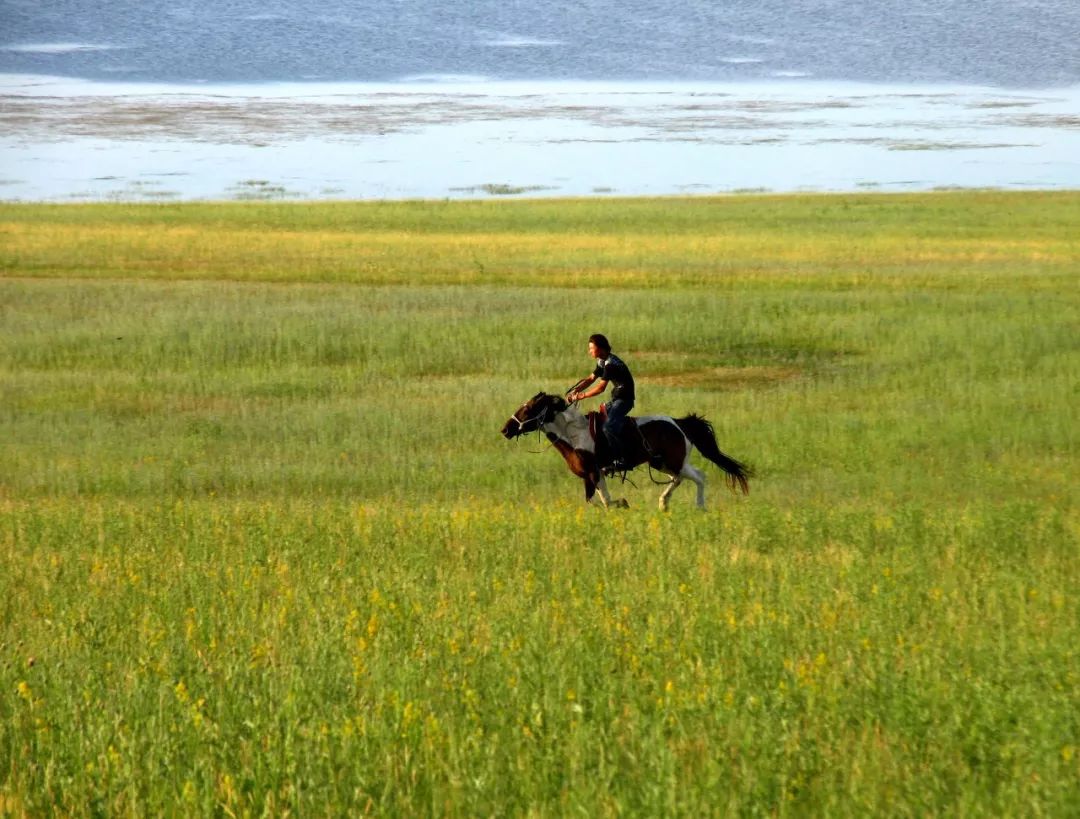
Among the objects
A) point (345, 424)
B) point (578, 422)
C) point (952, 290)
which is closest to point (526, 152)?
point (952, 290)

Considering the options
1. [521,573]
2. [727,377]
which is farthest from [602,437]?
[727,377]

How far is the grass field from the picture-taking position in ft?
22.7

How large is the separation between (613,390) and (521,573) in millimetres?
3297

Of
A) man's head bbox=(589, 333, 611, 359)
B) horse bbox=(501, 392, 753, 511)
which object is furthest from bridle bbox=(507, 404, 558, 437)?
man's head bbox=(589, 333, 611, 359)

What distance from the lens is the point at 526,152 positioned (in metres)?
123

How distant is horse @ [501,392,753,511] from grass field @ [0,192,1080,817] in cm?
66

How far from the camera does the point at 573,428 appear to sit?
48.9ft

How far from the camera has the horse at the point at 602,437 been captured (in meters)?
14.7

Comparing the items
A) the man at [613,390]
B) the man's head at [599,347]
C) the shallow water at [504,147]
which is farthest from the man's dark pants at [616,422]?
the shallow water at [504,147]

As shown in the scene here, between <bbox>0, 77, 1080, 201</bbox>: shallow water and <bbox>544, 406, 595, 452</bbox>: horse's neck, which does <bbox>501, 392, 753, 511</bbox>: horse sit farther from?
<bbox>0, 77, 1080, 201</bbox>: shallow water

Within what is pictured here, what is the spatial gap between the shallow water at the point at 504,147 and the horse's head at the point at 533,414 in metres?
68.3

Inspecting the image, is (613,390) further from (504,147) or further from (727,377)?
(504,147)

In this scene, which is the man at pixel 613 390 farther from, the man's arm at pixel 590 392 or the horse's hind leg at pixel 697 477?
the horse's hind leg at pixel 697 477

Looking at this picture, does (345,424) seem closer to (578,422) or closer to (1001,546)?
(578,422)
